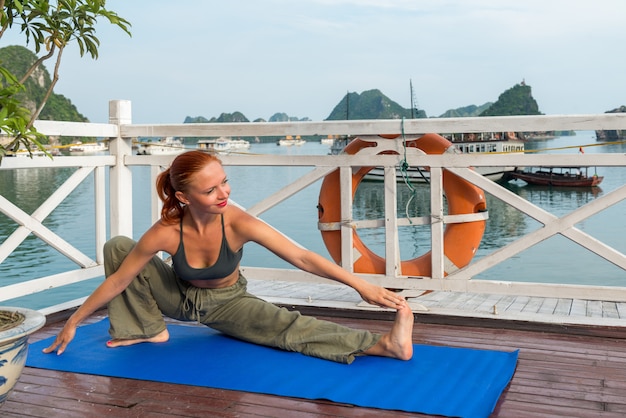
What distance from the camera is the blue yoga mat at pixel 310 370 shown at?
2.24 meters

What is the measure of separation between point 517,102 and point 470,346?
7868 centimetres

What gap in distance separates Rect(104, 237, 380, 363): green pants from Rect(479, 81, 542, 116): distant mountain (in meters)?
75.6

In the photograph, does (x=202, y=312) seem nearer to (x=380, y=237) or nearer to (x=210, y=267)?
(x=210, y=267)

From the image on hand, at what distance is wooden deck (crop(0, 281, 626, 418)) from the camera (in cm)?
221

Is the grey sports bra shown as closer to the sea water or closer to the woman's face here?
the woman's face

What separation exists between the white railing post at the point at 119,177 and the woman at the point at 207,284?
128cm

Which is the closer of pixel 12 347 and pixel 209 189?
pixel 12 347

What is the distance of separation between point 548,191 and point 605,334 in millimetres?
29161

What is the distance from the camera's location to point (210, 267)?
2.69 meters

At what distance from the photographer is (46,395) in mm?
2377

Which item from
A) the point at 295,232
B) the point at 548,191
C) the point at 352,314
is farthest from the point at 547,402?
the point at 548,191

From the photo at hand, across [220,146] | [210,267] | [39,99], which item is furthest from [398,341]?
[39,99]

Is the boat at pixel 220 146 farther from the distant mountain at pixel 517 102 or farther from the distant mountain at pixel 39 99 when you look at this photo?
the distant mountain at pixel 517 102

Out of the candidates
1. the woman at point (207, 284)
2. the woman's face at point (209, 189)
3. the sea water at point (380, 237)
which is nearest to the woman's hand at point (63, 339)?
the woman at point (207, 284)
